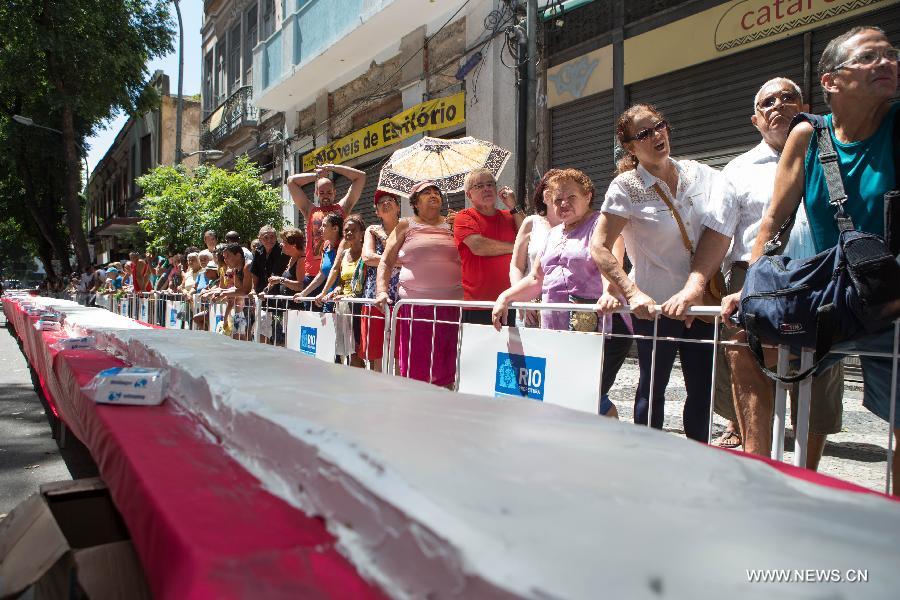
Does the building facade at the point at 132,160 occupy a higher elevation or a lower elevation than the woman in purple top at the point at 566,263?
higher

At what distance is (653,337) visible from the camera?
3.12 metres

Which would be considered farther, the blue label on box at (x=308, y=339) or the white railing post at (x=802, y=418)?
the blue label on box at (x=308, y=339)

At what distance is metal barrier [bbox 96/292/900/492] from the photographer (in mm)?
2530

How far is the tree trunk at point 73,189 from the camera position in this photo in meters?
24.6

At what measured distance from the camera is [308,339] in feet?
20.6

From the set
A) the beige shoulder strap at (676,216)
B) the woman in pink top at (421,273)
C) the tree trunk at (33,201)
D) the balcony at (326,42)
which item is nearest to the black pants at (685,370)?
the beige shoulder strap at (676,216)

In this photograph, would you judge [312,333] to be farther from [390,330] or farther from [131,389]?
[131,389]

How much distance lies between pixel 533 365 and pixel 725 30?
6.16m

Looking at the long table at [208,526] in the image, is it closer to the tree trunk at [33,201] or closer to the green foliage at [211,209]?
the green foliage at [211,209]

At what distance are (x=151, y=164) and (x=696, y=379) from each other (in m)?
39.3

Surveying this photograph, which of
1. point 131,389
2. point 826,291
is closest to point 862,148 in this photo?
point 826,291

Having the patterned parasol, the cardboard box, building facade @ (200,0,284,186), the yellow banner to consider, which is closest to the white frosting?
the cardboard box

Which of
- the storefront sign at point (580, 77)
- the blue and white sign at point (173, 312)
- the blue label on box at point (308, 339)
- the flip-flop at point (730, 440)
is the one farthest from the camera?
the blue and white sign at point (173, 312)

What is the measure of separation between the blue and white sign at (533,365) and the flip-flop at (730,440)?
1483 mm
